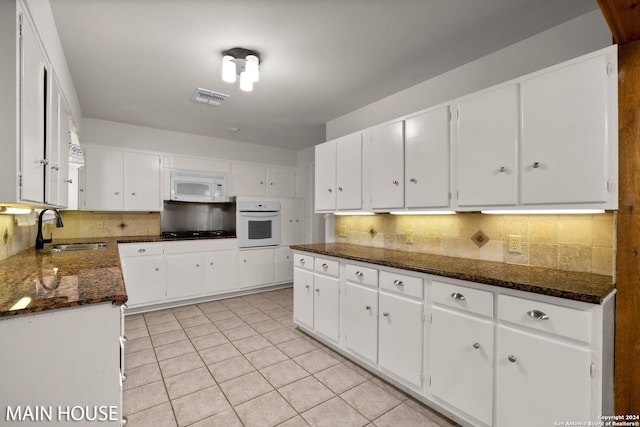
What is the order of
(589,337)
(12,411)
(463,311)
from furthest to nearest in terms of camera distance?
(463,311) → (589,337) → (12,411)

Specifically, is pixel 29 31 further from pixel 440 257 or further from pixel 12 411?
pixel 440 257

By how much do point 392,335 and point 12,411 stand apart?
1.94 m

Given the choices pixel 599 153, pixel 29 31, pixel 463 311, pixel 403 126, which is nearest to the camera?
pixel 29 31

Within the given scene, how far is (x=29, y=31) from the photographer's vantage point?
1.36 metres

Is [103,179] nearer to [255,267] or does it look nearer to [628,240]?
[255,267]

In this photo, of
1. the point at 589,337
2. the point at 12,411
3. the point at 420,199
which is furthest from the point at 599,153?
the point at 12,411

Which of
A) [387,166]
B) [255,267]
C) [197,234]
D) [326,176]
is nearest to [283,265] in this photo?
[255,267]

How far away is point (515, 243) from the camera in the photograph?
6.63 feet

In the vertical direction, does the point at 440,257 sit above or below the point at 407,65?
below

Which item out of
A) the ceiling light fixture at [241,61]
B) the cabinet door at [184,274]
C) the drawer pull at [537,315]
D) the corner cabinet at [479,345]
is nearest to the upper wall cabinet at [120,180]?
the cabinet door at [184,274]

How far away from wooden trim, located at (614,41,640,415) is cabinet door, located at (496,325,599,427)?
31cm

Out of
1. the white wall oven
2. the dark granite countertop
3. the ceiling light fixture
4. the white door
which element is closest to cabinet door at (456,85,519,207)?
the dark granite countertop

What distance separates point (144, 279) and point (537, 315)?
13.4 ft

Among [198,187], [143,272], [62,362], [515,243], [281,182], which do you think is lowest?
[143,272]
